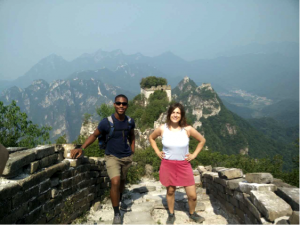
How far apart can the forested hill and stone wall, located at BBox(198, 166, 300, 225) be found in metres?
71.4

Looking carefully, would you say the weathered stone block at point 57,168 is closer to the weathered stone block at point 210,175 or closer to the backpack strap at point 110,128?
the backpack strap at point 110,128

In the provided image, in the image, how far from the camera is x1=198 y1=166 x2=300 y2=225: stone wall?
307cm

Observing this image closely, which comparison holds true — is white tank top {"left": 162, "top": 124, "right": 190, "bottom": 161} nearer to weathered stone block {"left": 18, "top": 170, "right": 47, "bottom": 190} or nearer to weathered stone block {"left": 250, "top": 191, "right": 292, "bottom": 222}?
weathered stone block {"left": 250, "top": 191, "right": 292, "bottom": 222}

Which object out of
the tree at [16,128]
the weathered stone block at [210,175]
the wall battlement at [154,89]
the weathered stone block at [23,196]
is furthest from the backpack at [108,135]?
the wall battlement at [154,89]

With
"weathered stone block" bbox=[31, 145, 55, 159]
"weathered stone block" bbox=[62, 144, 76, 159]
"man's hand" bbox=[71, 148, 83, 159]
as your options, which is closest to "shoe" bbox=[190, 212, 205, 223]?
"man's hand" bbox=[71, 148, 83, 159]

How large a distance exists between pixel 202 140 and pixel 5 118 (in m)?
21.7

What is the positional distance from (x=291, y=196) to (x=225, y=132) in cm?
9225

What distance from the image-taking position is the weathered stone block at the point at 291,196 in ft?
10.3

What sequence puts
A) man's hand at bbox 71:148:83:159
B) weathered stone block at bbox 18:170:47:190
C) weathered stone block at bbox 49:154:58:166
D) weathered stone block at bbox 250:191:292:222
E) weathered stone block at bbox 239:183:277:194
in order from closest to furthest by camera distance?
weathered stone block at bbox 250:191:292:222, weathered stone block at bbox 18:170:47:190, weathered stone block at bbox 239:183:277:194, weathered stone block at bbox 49:154:58:166, man's hand at bbox 71:148:83:159

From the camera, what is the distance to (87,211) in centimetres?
511

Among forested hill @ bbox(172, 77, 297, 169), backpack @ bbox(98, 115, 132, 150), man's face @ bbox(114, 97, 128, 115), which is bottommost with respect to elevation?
forested hill @ bbox(172, 77, 297, 169)

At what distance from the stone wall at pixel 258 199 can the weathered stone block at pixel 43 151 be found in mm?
3415

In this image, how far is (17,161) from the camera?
327 cm

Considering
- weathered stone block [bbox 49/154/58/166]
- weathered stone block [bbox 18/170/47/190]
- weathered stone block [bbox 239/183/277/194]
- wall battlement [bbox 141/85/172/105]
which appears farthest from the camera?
wall battlement [bbox 141/85/172/105]
